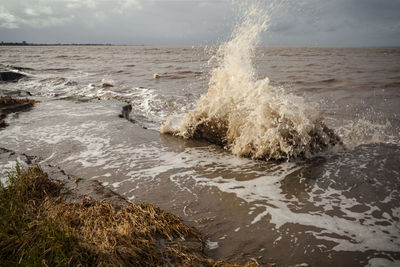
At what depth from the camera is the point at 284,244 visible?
220 cm

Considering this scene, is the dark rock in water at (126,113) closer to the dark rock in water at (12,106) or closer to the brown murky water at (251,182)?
the brown murky water at (251,182)

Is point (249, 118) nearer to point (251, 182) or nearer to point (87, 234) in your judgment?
point (251, 182)

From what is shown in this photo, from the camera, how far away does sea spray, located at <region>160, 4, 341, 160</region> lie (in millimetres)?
4133

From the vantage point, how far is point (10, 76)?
47.1 feet

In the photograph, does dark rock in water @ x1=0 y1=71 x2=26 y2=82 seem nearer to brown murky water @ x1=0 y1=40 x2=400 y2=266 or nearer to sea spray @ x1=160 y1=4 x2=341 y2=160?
brown murky water @ x1=0 y1=40 x2=400 y2=266

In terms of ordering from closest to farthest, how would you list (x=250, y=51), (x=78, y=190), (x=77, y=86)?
(x=78, y=190) → (x=250, y=51) → (x=77, y=86)

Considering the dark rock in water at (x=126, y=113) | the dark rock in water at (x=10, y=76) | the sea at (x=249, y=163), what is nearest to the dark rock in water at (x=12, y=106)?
the sea at (x=249, y=163)

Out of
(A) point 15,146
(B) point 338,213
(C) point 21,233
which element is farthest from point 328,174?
(A) point 15,146

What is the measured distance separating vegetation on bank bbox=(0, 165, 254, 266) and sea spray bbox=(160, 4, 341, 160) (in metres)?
2.30

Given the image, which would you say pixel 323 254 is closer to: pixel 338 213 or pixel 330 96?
pixel 338 213

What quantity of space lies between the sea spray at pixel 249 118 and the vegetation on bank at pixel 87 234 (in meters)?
2.30

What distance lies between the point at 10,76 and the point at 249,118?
1596cm

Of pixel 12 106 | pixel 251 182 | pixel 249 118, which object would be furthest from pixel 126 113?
pixel 251 182

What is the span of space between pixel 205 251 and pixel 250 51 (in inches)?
186
